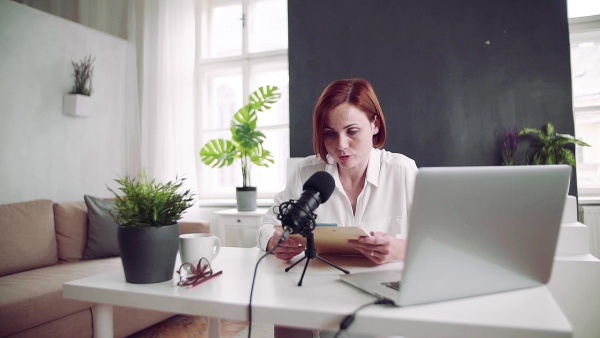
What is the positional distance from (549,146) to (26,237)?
3578 mm

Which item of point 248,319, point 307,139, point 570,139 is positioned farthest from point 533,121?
point 248,319

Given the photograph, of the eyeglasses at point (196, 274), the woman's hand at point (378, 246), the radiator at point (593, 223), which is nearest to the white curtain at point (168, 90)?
the eyeglasses at point (196, 274)

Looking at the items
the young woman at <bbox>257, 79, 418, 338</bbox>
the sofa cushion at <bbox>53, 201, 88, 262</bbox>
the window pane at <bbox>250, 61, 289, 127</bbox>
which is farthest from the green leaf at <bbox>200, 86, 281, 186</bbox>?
the young woman at <bbox>257, 79, 418, 338</bbox>

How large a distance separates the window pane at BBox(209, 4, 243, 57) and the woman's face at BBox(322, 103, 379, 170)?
3.23 m

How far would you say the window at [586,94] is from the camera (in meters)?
3.33

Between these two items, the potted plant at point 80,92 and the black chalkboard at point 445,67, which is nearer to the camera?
the black chalkboard at point 445,67

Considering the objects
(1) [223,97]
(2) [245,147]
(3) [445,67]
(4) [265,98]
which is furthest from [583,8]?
(1) [223,97]

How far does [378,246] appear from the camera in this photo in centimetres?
99

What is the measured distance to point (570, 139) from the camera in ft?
9.07

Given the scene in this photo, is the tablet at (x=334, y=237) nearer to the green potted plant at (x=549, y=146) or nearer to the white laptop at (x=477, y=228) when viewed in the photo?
the white laptop at (x=477, y=228)

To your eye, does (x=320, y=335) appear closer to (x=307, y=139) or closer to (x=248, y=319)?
(x=248, y=319)

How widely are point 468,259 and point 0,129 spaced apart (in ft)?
11.1

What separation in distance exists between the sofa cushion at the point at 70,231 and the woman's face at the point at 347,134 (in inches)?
89.9

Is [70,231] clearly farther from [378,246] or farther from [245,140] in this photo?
[378,246]
